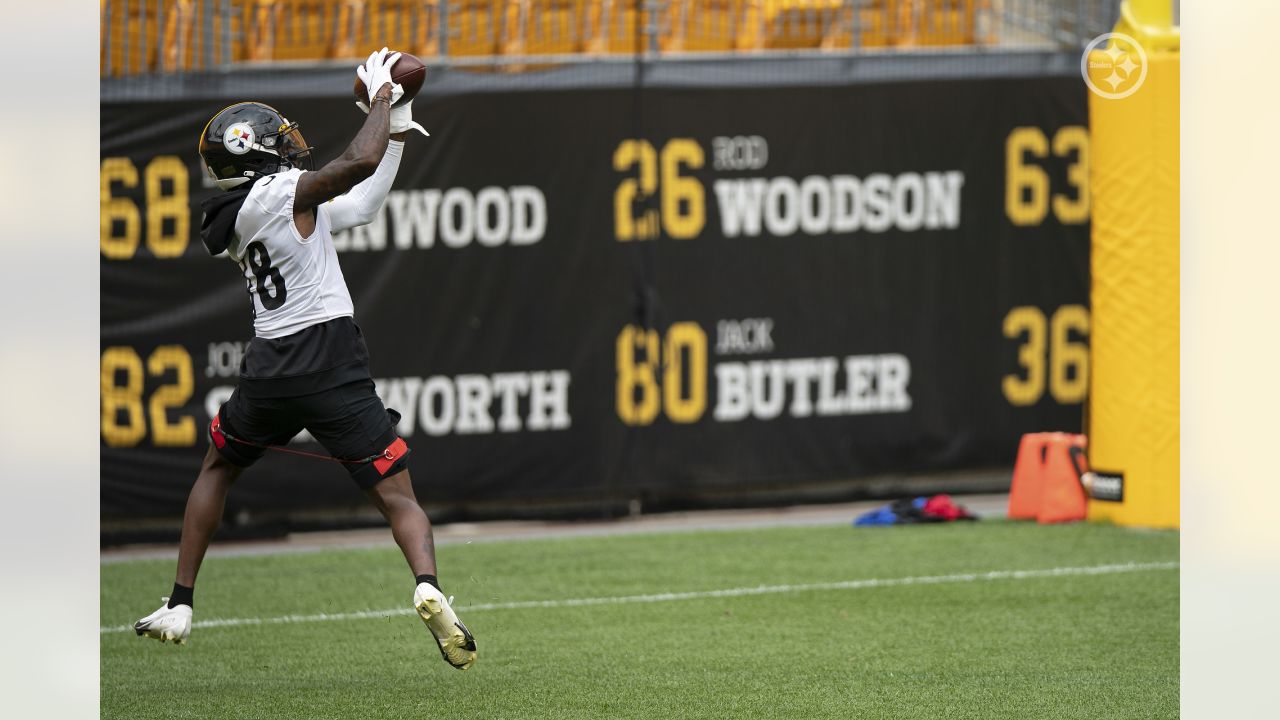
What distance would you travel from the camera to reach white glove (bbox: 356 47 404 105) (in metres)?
5.55

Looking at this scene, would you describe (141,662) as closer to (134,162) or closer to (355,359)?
A: (355,359)

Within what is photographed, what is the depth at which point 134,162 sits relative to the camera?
32.7 feet

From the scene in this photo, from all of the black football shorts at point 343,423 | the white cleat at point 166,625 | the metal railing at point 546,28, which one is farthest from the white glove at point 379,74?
the metal railing at point 546,28

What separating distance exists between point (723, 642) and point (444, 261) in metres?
4.33

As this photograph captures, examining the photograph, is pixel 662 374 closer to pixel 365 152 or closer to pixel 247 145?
pixel 247 145

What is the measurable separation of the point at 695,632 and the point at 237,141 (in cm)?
286

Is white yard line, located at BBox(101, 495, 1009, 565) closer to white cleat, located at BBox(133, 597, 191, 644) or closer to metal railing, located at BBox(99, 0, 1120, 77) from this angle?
metal railing, located at BBox(99, 0, 1120, 77)

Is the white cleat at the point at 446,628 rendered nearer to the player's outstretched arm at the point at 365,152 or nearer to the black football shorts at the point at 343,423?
the black football shorts at the point at 343,423

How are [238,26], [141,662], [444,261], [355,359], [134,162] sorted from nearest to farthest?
[355,359], [141,662], [134,162], [444,261], [238,26]

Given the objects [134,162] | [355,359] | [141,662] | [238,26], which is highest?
[238,26]

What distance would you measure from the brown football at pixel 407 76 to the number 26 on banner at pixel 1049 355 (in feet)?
23.3

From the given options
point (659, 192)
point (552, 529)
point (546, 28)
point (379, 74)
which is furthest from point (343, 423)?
point (546, 28)

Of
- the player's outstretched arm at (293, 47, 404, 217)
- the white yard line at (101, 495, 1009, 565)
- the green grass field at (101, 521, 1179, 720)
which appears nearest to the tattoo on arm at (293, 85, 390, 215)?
the player's outstretched arm at (293, 47, 404, 217)
